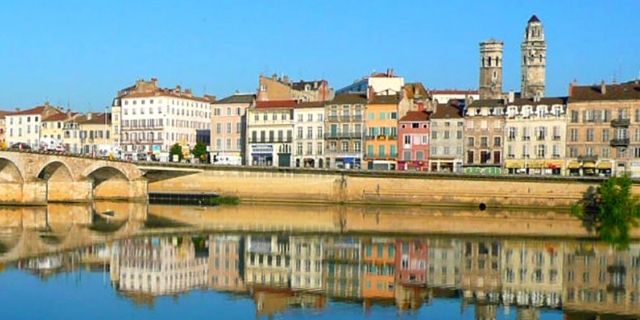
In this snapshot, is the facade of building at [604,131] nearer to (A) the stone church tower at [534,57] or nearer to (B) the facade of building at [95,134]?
(A) the stone church tower at [534,57]

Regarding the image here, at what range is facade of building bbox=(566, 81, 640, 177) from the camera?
58500mm

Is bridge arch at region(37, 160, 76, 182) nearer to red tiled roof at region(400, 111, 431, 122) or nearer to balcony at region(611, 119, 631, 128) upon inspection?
red tiled roof at region(400, 111, 431, 122)

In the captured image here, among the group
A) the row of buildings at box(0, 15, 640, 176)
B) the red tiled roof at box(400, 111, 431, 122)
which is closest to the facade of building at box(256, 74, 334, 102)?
the row of buildings at box(0, 15, 640, 176)

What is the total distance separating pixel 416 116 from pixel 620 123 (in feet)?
48.3

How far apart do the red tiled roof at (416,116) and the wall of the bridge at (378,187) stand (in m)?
8.72

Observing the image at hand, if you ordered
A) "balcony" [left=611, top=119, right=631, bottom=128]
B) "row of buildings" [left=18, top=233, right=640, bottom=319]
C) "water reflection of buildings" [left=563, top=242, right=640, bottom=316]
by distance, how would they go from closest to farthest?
"water reflection of buildings" [left=563, top=242, right=640, bottom=316] → "row of buildings" [left=18, top=233, right=640, bottom=319] → "balcony" [left=611, top=119, right=631, bottom=128]

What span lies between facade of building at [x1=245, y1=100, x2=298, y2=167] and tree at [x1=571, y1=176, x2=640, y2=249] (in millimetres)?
25070

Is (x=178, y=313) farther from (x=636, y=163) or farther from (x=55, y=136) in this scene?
(x=55, y=136)

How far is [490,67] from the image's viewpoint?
94.2 meters

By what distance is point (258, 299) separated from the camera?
960 inches

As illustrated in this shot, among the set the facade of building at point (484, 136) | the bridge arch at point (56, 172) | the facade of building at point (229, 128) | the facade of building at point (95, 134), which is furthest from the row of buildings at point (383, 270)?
the facade of building at point (95, 134)

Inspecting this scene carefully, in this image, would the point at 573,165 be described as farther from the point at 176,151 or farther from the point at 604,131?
the point at 176,151

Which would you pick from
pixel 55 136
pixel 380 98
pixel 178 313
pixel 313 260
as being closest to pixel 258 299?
pixel 178 313

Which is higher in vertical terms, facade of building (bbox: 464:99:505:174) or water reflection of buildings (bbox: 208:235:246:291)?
facade of building (bbox: 464:99:505:174)
